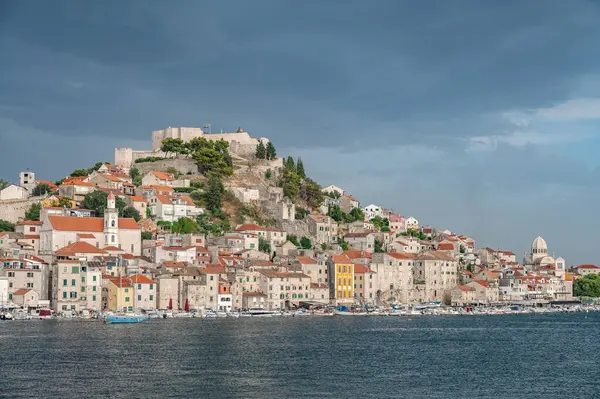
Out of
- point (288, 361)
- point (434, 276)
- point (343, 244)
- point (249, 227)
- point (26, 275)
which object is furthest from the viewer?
point (343, 244)

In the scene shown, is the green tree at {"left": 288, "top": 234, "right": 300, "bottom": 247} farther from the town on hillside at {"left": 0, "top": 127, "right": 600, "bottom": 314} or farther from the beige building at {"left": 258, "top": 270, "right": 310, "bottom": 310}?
the beige building at {"left": 258, "top": 270, "right": 310, "bottom": 310}

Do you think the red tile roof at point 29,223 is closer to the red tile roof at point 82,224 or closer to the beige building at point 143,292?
the red tile roof at point 82,224

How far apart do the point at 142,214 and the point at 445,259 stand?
1419 inches

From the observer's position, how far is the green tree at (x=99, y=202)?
9762 centimetres

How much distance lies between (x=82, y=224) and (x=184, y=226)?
503 inches

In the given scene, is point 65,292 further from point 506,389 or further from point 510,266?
point 510,266

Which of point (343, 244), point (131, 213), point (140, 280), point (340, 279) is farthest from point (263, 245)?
point (140, 280)

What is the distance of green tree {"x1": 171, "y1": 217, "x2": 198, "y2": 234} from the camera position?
325ft

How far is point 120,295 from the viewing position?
8119 centimetres

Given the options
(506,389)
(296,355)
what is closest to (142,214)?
(296,355)

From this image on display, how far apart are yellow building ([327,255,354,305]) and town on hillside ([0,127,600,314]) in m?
0.17

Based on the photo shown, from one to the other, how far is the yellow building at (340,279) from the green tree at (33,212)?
3113cm

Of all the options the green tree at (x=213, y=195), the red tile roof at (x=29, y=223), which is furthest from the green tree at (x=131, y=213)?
the green tree at (x=213, y=195)

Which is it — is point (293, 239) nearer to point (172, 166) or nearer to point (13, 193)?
point (172, 166)
